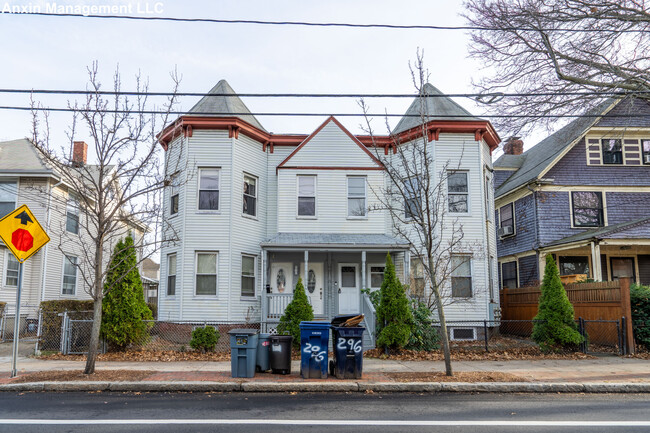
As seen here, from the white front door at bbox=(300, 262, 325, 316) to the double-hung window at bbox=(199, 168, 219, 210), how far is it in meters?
3.75

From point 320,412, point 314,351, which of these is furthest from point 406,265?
point 320,412

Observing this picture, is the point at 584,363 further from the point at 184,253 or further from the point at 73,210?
the point at 73,210

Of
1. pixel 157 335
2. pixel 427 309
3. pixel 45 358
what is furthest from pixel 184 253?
pixel 427 309

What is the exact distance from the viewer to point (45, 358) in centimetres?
1221

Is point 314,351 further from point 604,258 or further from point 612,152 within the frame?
point 612,152

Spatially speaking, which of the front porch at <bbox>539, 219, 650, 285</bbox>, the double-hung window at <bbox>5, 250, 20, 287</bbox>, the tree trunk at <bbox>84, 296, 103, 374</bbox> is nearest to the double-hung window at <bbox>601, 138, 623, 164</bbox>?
the front porch at <bbox>539, 219, 650, 285</bbox>

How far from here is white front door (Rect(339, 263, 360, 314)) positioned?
54.5ft

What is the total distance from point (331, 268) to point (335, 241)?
1.31 m

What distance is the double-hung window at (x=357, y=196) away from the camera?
56.9 feet

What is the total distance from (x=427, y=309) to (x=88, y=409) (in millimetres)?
9108

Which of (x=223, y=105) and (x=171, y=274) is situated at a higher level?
(x=223, y=105)

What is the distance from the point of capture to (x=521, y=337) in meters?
17.5

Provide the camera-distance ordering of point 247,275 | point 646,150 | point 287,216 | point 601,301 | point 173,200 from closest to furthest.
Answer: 1. point 601,301
2. point 247,275
3. point 173,200
4. point 287,216
5. point 646,150

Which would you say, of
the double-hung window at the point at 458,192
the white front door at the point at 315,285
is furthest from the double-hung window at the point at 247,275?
the double-hung window at the point at 458,192
